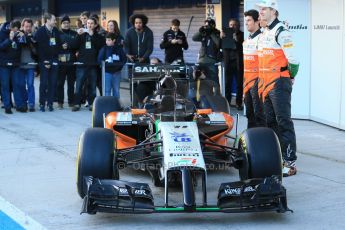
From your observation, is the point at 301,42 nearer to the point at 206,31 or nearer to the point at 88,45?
the point at 206,31

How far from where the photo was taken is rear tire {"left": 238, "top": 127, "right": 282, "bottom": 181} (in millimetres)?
6707

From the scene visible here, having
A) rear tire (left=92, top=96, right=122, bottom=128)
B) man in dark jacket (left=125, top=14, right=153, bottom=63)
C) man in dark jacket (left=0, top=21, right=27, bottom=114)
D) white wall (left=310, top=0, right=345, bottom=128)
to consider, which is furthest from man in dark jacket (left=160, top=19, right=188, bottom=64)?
rear tire (left=92, top=96, right=122, bottom=128)

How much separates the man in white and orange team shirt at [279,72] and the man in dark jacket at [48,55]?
654 cm

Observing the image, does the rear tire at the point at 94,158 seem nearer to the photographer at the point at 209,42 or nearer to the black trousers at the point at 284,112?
the black trousers at the point at 284,112

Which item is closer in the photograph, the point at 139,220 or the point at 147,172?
the point at 139,220

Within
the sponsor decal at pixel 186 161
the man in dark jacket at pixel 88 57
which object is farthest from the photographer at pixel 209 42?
the sponsor decal at pixel 186 161

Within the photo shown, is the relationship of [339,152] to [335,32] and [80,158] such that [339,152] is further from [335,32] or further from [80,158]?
[80,158]

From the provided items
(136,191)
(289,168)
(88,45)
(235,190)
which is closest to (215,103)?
(289,168)

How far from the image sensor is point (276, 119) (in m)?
8.28

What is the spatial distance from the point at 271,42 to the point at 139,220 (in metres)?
2.86

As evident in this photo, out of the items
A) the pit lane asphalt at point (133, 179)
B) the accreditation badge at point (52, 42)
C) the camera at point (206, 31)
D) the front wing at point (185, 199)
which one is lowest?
the pit lane asphalt at point (133, 179)

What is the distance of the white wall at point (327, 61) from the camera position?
11.4 metres

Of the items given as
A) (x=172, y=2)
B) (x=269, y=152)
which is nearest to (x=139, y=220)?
(x=269, y=152)

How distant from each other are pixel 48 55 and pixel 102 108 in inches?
194
